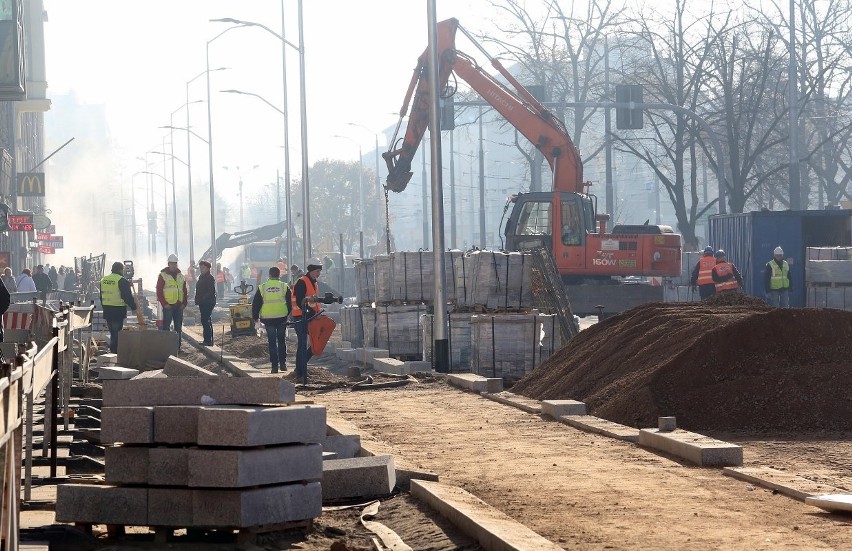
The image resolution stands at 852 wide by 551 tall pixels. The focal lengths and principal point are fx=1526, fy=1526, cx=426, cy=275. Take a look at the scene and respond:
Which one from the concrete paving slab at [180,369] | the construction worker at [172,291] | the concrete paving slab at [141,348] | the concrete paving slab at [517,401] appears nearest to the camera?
the concrete paving slab at [517,401]

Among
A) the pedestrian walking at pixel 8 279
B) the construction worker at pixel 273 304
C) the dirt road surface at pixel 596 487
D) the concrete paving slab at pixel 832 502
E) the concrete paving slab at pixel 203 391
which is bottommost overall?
the dirt road surface at pixel 596 487

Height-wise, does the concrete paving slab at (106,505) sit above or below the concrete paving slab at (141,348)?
below

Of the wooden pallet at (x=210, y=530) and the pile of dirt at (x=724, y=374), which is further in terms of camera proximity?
the pile of dirt at (x=724, y=374)

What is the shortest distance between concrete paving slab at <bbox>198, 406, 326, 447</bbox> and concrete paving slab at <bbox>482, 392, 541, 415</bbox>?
311 inches

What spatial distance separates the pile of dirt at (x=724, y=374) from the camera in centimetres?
1522

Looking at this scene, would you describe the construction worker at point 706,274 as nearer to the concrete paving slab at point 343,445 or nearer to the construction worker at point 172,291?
the construction worker at point 172,291

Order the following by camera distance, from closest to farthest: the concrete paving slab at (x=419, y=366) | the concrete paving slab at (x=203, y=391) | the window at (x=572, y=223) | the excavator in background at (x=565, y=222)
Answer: the concrete paving slab at (x=203, y=391)
the concrete paving slab at (x=419, y=366)
the excavator in background at (x=565, y=222)
the window at (x=572, y=223)

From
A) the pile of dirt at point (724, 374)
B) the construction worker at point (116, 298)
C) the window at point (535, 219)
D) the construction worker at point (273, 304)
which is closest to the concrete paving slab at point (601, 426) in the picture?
the pile of dirt at point (724, 374)

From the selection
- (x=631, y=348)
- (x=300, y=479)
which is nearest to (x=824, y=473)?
(x=300, y=479)

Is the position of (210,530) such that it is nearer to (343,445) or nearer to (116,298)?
(343,445)

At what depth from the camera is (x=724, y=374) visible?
52.9 feet

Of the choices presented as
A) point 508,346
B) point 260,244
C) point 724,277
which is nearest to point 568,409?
point 508,346

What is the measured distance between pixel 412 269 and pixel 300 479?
662 inches

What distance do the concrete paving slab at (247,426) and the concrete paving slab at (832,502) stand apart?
127 inches
